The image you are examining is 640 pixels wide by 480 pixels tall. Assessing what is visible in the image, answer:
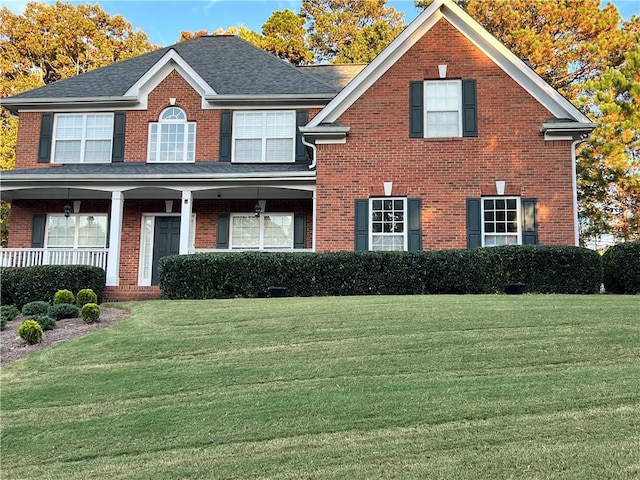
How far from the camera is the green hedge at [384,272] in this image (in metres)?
11.8

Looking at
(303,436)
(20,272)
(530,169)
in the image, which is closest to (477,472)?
(303,436)

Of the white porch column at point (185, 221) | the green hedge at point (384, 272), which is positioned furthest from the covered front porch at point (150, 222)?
the green hedge at point (384, 272)

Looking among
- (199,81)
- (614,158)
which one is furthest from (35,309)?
(614,158)

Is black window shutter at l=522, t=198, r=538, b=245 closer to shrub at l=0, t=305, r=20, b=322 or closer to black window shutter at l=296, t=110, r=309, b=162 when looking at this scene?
black window shutter at l=296, t=110, r=309, b=162

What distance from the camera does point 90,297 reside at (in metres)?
11.7

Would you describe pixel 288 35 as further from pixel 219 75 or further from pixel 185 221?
pixel 185 221

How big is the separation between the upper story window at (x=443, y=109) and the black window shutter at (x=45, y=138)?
11281 millimetres

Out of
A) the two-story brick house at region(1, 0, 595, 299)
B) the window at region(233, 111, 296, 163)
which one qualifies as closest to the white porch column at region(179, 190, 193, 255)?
the two-story brick house at region(1, 0, 595, 299)

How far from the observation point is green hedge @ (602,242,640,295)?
11.8m

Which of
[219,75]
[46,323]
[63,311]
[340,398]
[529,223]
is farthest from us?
[219,75]

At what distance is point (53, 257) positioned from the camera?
15.2m

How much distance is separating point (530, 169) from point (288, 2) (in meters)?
28.0

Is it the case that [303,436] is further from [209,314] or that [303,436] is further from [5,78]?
[5,78]

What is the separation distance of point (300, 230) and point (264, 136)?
10.7 feet
